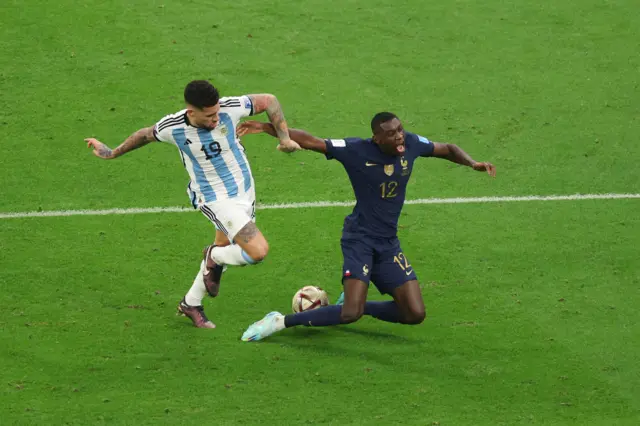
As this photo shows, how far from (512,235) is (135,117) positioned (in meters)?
5.06

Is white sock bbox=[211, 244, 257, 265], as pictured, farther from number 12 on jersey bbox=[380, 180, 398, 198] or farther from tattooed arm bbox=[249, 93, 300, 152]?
number 12 on jersey bbox=[380, 180, 398, 198]

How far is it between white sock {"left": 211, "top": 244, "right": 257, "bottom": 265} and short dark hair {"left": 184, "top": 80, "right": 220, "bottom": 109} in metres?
1.24

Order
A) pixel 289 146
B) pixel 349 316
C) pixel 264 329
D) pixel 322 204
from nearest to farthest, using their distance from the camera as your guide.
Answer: pixel 289 146, pixel 349 316, pixel 264 329, pixel 322 204

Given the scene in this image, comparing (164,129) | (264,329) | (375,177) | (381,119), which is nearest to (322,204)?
(375,177)

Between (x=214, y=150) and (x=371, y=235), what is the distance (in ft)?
4.88

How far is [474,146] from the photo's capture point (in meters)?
13.5

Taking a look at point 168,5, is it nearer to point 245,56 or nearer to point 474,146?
point 245,56

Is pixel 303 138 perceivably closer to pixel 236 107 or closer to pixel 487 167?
pixel 236 107

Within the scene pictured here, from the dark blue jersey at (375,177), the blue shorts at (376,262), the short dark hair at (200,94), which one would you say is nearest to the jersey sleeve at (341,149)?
the dark blue jersey at (375,177)

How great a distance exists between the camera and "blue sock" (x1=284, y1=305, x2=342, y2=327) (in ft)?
31.1

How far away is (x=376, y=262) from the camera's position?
31.6ft

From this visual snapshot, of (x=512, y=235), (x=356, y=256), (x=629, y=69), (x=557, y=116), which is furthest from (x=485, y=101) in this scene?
(x=356, y=256)

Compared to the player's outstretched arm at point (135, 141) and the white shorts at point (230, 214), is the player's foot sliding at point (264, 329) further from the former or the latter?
the player's outstretched arm at point (135, 141)

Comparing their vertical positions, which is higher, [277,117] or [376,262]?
[277,117]
